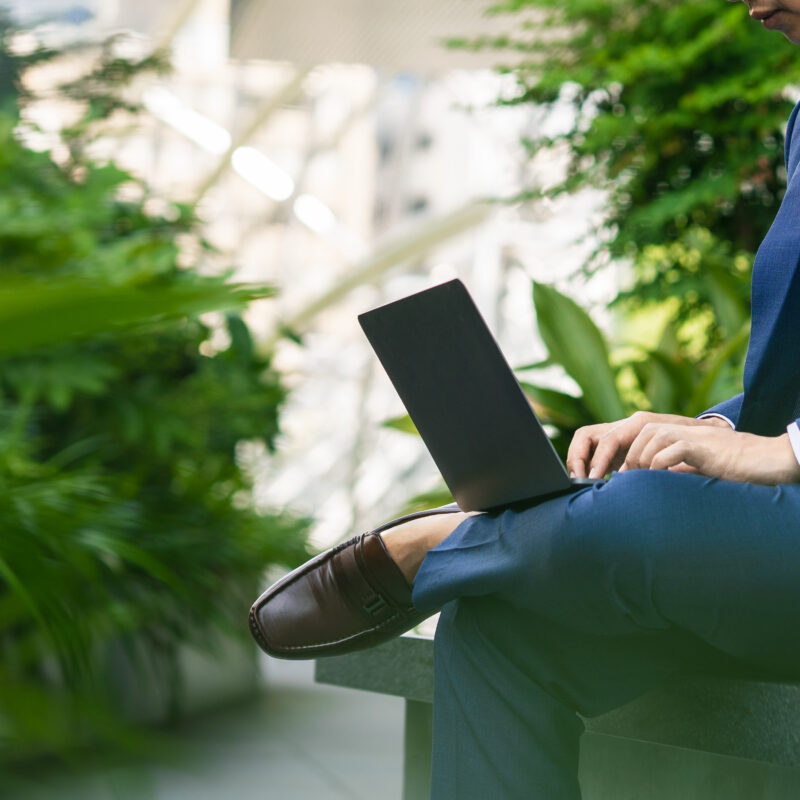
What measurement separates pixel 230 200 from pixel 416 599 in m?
12.0

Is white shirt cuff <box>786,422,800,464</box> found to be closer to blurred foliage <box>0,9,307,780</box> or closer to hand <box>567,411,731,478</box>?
hand <box>567,411,731,478</box>

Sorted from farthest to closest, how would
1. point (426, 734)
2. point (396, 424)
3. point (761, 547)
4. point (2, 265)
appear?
point (396, 424) < point (2, 265) < point (426, 734) < point (761, 547)

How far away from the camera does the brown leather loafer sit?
1263 millimetres

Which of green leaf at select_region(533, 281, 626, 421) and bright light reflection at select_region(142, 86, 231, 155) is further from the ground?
bright light reflection at select_region(142, 86, 231, 155)

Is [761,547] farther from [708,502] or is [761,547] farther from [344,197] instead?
[344,197]

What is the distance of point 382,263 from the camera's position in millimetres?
10492

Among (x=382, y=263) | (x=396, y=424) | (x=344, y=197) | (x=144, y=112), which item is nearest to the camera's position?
(x=396, y=424)

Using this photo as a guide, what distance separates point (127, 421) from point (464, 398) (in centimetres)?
220

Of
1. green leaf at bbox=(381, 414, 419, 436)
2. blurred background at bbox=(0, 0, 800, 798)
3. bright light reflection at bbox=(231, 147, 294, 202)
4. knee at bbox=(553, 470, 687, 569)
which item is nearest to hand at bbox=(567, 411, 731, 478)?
knee at bbox=(553, 470, 687, 569)

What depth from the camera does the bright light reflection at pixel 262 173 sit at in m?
11.1

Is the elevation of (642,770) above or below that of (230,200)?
below

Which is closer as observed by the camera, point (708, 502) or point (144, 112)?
point (708, 502)

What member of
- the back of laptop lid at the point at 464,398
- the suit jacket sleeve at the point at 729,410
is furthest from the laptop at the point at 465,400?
the suit jacket sleeve at the point at 729,410

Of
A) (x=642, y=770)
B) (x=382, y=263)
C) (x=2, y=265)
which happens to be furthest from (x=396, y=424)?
(x=382, y=263)
